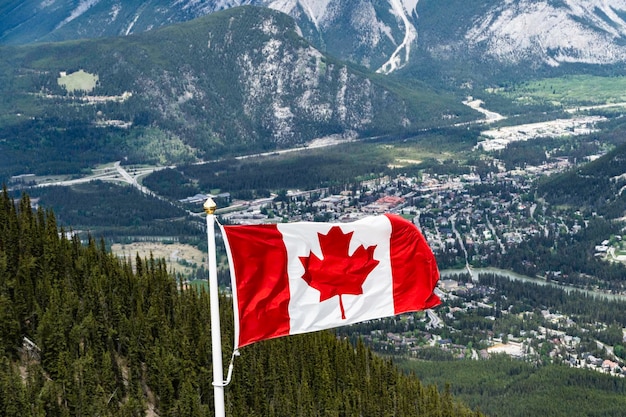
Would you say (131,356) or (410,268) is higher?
(410,268)

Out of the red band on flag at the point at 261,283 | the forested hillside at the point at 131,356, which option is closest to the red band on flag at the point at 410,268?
the red band on flag at the point at 261,283

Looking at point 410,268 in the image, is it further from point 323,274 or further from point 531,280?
point 531,280

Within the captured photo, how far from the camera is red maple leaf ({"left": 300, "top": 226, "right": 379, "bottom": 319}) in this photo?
39906 millimetres

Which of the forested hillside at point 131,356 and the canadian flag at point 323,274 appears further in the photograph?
the forested hillside at point 131,356

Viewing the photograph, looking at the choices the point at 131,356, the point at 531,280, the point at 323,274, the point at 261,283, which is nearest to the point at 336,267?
the point at 323,274

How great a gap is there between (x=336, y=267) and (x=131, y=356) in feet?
141

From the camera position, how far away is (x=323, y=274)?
4003 cm

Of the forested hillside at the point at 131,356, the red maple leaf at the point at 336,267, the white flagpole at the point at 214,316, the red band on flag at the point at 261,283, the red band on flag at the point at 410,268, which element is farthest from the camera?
the forested hillside at the point at 131,356

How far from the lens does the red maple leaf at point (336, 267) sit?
39906mm

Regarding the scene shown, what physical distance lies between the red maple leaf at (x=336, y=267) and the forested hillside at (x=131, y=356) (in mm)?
29483

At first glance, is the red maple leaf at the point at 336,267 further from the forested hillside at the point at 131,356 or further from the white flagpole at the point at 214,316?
the forested hillside at the point at 131,356

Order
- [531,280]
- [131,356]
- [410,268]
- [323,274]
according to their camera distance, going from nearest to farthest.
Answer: [323,274] < [410,268] < [131,356] < [531,280]

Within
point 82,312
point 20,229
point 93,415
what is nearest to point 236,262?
point 93,415

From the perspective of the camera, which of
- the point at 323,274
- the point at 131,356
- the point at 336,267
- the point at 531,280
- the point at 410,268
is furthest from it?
the point at 531,280
